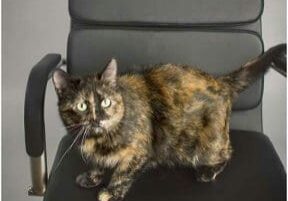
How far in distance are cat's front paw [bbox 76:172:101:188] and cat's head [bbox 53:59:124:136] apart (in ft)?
0.38

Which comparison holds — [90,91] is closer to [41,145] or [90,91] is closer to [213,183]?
[41,145]

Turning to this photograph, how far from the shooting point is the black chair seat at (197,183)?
1.04 m

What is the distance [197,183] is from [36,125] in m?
0.41

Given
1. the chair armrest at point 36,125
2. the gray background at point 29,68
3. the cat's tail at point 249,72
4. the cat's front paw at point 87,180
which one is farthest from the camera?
the gray background at point 29,68

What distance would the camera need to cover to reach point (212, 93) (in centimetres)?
117

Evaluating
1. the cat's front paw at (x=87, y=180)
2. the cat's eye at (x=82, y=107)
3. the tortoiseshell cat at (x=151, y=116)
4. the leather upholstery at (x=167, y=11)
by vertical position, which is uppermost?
the leather upholstery at (x=167, y=11)

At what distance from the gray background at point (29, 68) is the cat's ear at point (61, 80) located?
1.64 ft

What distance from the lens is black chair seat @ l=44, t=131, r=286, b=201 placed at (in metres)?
1.04

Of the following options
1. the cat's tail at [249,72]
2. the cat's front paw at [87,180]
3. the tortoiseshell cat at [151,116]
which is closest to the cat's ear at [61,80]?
the tortoiseshell cat at [151,116]

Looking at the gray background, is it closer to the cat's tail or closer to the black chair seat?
the cat's tail

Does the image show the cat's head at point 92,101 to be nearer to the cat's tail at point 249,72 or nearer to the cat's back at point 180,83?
the cat's back at point 180,83

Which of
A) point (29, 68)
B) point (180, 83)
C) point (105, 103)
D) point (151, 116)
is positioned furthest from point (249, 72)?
point (29, 68)

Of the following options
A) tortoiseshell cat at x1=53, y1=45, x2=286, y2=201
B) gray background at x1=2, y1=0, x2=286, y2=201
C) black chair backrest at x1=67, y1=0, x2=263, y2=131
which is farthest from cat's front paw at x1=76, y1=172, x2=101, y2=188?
gray background at x1=2, y1=0, x2=286, y2=201

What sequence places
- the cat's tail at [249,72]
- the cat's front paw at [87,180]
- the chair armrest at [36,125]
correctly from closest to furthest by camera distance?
the chair armrest at [36,125]
the cat's front paw at [87,180]
the cat's tail at [249,72]
